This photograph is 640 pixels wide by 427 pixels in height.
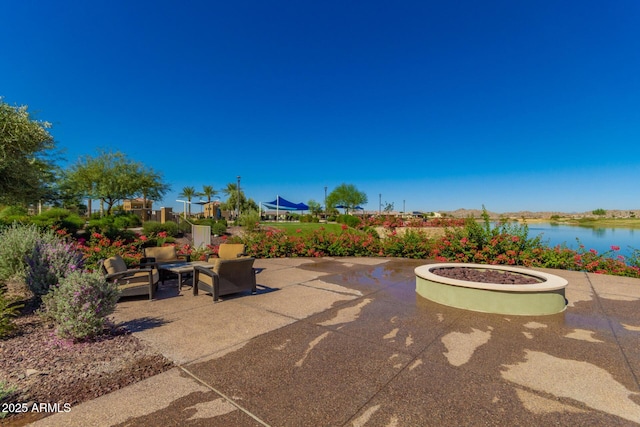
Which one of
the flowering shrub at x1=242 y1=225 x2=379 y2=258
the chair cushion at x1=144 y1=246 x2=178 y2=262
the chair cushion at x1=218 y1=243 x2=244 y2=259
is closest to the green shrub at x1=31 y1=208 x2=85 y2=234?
the chair cushion at x1=144 y1=246 x2=178 y2=262

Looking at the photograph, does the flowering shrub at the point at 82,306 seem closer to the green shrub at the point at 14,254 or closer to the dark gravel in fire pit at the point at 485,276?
the green shrub at the point at 14,254

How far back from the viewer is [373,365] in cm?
286

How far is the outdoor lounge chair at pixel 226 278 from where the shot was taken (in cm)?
493

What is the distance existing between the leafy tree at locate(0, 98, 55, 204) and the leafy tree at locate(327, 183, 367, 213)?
49964mm

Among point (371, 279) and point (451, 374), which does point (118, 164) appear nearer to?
point (371, 279)

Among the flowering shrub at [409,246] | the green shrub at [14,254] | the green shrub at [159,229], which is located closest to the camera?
the green shrub at [14,254]

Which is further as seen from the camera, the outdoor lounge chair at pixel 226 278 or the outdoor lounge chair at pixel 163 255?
the outdoor lounge chair at pixel 163 255

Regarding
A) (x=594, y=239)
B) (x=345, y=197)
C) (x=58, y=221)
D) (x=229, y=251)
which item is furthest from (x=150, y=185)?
(x=345, y=197)

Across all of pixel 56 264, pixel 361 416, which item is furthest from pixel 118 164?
pixel 361 416

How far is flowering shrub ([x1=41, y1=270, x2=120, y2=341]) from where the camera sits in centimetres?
317

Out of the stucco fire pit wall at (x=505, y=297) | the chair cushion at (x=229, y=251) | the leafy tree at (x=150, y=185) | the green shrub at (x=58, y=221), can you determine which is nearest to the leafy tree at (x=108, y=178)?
the leafy tree at (x=150, y=185)

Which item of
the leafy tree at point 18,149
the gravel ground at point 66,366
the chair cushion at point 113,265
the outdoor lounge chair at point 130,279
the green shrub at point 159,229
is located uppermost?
the leafy tree at point 18,149

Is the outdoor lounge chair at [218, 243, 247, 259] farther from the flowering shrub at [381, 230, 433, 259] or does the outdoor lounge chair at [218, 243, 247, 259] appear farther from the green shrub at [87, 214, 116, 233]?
the green shrub at [87, 214, 116, 233]

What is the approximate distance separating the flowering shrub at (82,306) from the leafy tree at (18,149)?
21.5 ft
